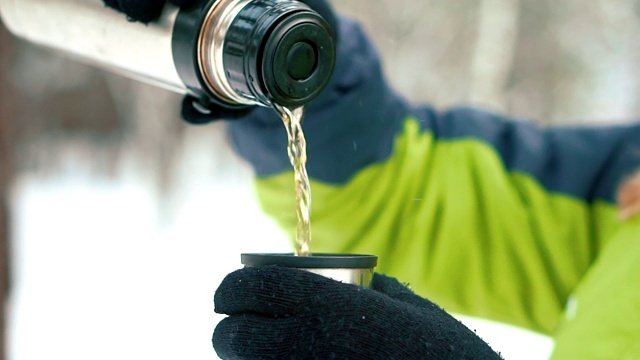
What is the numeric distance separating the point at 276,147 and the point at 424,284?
347mm

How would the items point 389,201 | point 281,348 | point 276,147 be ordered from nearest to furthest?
point 281,348 → point 276,147 → point 389,201

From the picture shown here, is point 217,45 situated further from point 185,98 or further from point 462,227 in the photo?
point 462,227

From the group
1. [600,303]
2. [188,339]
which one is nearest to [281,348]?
[600,303]

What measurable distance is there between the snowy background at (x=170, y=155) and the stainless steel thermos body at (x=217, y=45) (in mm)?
1344

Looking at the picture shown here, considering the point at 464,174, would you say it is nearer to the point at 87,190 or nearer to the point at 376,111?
the point at 376,111

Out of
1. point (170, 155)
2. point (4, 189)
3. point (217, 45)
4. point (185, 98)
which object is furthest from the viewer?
point (170, 155)

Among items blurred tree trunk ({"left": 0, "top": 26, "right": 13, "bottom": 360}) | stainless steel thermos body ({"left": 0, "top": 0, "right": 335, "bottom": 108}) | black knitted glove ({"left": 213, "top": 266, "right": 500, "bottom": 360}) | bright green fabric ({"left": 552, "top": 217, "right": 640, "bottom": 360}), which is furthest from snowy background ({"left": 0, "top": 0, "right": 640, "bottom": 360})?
black knitted glove ({"left": 213, "top": 266, "right": 500, "bottom": 360})

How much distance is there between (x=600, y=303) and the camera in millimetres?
912

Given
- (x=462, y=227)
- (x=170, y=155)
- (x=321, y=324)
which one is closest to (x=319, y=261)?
(x=321, y=324)

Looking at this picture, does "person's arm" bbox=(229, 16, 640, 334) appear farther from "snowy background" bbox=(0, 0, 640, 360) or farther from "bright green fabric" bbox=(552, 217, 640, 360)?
"snowy background" bbox=(0, 0, 640, 360)

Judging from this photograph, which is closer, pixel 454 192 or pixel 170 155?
pixel 454 192

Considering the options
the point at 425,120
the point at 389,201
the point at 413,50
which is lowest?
the point at 389,201

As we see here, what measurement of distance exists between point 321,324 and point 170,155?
4.74 meters

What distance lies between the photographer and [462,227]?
1.21 metres
